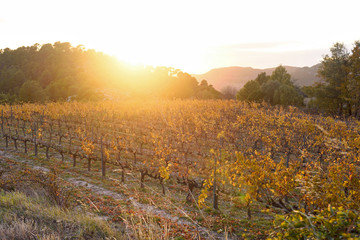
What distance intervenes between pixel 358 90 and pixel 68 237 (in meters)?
35.2

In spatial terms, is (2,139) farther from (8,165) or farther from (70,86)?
(70,86)

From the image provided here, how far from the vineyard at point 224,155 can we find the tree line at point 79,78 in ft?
110

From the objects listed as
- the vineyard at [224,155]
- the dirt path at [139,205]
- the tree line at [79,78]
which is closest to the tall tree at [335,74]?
the vineyard at [224,155]

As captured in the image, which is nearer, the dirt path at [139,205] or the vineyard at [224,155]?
the vineyard at [224,155]

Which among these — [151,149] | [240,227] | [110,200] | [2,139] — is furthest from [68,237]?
[2,139]

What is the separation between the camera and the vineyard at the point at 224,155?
5566mm

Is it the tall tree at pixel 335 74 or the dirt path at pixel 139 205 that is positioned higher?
the tall tree at pixel 335 74

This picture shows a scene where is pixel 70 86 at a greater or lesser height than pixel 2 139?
greater

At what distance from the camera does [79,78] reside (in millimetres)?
66688

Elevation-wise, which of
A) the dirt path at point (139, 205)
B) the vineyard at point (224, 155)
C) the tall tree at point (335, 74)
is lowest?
the dirt path at point (139, 205)

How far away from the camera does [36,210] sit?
20.4 feet

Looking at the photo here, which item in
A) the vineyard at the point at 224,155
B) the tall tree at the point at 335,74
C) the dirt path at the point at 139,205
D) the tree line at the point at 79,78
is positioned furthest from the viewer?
the tree line at the point at 79,78

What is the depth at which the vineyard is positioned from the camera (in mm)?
5566

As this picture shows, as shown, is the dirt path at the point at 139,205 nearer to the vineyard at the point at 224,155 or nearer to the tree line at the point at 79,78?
the vineyard at the point at 224,155
